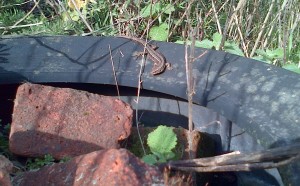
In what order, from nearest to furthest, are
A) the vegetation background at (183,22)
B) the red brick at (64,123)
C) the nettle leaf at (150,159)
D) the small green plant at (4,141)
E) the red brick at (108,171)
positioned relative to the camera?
the red brick at (108,171), the nettle leaf at (150,159), the red brick at (64,123), the small green plant at (4,141), the vegetation background at (183,22)

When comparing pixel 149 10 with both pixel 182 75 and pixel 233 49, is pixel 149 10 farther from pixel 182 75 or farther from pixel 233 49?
pixel 182 75

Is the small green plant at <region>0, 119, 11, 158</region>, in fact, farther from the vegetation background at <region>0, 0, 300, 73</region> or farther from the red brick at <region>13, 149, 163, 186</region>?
the vegetation background at <region>0, 0, 300, 73</region>

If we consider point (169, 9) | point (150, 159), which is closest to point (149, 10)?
point (169, 9)

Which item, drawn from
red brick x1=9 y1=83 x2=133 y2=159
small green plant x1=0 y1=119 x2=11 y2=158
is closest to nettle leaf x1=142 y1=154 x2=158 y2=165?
red brick x1=9 y1=83 x2=133 y2=159

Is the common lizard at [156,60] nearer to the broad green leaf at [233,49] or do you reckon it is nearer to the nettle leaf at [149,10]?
the broad green leaf at [233,49]

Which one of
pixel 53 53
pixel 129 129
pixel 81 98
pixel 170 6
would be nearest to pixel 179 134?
pixel 129 129

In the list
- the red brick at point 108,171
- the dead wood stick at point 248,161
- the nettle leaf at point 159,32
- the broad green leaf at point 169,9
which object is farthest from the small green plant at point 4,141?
the broad green leaf at point 169,9
